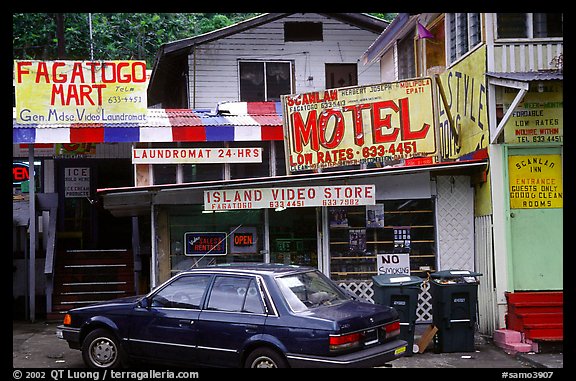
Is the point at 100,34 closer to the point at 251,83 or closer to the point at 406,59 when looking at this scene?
the point at 251,83

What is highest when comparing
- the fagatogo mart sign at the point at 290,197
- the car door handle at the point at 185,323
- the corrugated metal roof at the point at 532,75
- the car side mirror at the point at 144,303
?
the corrugated metal roof at the point at 532,75

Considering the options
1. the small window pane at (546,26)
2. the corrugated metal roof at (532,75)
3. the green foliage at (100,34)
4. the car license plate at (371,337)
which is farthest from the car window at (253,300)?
the green foliage at (100,34)

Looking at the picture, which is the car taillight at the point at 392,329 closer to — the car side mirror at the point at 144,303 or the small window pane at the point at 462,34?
the car side mirror at the point at 144,303

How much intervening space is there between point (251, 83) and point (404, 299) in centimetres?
1078

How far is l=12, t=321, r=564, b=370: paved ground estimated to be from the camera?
33.4 ft

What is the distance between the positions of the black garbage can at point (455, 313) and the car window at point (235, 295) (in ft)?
12.9

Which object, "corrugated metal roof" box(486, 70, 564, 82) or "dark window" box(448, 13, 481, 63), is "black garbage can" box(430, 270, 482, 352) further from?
"dark window" box(448, 13, 481, 63)

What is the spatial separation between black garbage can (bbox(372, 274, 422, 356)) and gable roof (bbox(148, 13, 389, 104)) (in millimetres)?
10952

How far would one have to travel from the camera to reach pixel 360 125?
13.4 meters

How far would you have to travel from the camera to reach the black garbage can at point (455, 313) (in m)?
11.0

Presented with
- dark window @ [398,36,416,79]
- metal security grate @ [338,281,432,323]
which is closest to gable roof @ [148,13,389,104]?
dark window @ [398,36,416,79]

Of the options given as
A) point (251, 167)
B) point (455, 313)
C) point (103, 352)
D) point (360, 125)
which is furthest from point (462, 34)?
point (103, 352)

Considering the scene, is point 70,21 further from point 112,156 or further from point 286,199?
point 286,199

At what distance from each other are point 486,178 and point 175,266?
20.3ft
